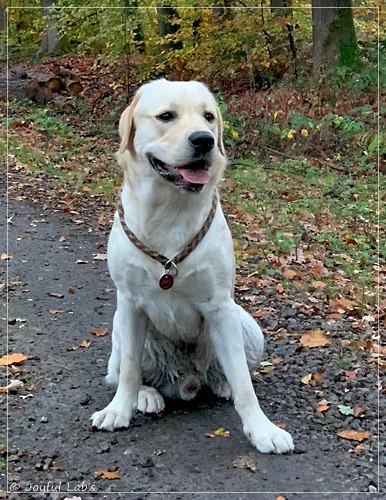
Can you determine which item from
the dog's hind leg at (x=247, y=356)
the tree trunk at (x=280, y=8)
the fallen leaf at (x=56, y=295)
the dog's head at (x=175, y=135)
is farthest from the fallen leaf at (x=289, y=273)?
the tree trunk at (x=280, y=8)

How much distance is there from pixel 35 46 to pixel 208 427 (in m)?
24.0

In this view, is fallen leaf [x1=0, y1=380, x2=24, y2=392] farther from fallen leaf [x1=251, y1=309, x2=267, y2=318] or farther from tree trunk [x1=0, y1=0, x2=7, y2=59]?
tree trunk [x1=0, y1=0, x2=7, y2=59]

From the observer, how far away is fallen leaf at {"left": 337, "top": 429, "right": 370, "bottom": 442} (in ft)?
12.0

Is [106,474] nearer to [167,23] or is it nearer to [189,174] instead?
[189,174]

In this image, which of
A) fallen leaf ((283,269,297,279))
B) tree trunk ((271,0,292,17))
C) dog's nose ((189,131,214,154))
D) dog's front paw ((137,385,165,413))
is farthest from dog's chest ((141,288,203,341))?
tree trunk ((271,0,292,17))

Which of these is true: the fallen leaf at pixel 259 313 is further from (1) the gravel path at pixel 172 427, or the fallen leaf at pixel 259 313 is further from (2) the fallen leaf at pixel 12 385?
(2) the fallen leaf at pixel 12 385

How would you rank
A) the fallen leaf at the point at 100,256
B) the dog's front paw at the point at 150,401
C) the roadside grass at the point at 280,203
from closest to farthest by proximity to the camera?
the dog's front paw at the point at 150,401, the roadside grass at the point at 280,203, the fallen leaf at the point at 100,256

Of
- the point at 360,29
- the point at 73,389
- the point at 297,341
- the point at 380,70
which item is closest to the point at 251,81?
the point at 380,70

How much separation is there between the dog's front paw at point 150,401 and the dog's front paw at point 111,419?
15 cm

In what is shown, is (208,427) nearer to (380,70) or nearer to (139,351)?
(139,351)

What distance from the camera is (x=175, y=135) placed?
336cm

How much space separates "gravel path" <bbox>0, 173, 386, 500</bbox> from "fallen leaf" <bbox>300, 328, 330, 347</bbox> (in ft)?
0.21

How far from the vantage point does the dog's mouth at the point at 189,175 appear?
341 cm

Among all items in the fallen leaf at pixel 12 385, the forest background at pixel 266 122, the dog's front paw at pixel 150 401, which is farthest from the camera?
the forest background at pixel 266 122
